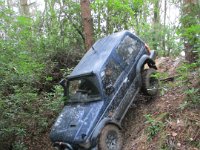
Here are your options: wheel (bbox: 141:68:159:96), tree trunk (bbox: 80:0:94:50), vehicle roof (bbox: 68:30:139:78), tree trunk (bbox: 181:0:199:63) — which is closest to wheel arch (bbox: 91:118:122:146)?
vehicle roof (bbox: 68:30:139:78)

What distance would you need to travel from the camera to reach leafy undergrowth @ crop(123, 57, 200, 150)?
19.8 feet

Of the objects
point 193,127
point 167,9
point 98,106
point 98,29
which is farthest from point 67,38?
point 167,9

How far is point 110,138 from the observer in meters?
6.75

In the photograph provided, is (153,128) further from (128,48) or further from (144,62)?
(128,48)

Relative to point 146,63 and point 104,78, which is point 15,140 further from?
point 146,63

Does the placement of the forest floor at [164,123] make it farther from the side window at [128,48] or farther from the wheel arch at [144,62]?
the side window at [128,48]

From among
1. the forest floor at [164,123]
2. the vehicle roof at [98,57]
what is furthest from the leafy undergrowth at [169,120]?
the vehicle roof at [98,57]

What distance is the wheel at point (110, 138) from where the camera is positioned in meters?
6.52

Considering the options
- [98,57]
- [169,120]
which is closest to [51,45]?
[98,57]

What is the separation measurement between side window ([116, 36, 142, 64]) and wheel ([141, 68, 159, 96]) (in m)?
0.61

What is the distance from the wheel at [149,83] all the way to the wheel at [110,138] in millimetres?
1654

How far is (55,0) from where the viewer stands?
13.8 m

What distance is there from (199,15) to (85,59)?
3304 mm

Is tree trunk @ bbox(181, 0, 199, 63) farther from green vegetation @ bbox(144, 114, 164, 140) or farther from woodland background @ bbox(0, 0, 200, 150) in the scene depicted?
green vegetation @ bbox(144, 114, 164, 140)
